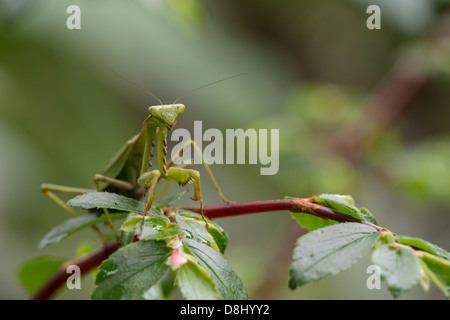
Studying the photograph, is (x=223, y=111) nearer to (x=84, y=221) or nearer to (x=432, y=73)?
(x=432, y=73)

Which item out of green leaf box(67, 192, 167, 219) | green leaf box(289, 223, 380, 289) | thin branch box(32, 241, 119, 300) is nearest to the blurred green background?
thin branch box(32, 241, 119, 300)

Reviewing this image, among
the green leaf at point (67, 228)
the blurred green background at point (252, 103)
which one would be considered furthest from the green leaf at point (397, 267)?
the blurred green background at point (252, 103)

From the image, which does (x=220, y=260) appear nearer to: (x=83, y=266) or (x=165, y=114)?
(x=83, y=266)

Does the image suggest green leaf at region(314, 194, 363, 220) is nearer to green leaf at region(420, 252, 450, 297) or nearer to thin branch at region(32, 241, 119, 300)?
green leaf at region(420, 252, 450, 297)

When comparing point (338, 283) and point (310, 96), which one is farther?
point (338, 283)

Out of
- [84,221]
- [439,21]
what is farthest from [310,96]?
[84,221]
